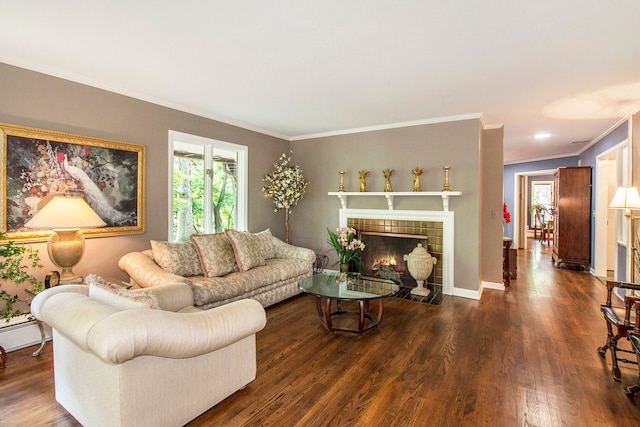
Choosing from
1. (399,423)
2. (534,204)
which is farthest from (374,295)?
(534,204)

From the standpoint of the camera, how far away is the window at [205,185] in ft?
13.5

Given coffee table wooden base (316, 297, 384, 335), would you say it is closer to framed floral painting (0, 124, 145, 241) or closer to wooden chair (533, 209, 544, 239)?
framed floral painting (0, 124, 145, 241)

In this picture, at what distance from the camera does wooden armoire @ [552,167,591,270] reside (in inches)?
246

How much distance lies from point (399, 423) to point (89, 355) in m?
1.81

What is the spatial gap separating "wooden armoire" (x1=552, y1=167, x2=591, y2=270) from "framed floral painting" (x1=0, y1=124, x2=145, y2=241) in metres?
7.62

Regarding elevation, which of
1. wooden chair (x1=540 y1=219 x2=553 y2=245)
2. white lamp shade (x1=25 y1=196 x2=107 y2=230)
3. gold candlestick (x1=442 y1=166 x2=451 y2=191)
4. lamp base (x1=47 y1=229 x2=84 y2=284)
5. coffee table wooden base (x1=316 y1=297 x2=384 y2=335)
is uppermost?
gold candlestick (x1=442 y1=166 x2=451 y2=191)

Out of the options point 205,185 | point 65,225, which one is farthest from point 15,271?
point 205,185

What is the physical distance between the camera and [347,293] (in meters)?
3.15

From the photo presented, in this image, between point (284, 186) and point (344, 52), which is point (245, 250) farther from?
point (344, 52)

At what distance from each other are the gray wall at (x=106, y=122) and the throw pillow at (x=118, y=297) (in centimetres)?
151

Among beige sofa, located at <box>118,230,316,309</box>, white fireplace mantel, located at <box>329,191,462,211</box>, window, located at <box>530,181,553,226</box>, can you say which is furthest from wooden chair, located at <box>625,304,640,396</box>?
window, located at <box>530,181,553,226</box>

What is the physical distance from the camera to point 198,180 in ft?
14.5

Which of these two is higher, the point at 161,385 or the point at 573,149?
the point at 573,149

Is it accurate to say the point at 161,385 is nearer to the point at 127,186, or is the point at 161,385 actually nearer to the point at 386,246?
the point at 127,186
